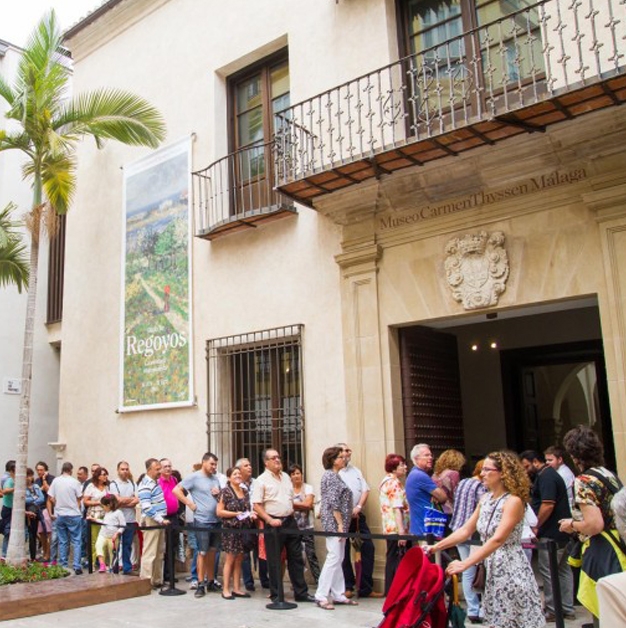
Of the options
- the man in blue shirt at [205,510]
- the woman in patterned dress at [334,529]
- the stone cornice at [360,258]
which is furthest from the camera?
the stone cornice at [360,258]

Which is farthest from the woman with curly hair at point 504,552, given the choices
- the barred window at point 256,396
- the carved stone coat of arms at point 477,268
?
the barred window at point 256,396

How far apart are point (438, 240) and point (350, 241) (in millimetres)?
1284

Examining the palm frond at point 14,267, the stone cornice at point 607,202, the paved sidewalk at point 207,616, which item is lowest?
the paved sidewalk at point 207,616

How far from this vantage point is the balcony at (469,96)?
7.39 meters

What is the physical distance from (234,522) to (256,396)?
2.60 metres

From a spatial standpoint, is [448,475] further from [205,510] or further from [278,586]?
[205,510]

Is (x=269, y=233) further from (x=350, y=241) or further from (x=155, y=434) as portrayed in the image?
(x=155, y=434)

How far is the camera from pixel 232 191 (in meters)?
11.7

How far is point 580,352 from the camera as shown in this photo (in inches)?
453

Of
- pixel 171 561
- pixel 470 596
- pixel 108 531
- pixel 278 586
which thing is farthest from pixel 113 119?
pixel 470 596

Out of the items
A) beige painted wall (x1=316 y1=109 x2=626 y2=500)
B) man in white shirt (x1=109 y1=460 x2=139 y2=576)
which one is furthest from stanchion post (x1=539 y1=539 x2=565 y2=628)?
man in white shirt (x1=109 y1=460 x2=139 y2=576)

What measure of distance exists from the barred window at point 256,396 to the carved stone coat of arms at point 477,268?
2474 mm

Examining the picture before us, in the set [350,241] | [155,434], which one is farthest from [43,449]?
[350,241]

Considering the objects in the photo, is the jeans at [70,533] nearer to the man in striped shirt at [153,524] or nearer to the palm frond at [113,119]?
the man in striped shirt at [153,524]
